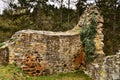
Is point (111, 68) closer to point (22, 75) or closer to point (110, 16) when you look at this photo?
point (22, 75)

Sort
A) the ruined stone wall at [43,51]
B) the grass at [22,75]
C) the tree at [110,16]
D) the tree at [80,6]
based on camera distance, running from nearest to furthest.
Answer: the grass at [22,75] → the ruined stone wall at [43,51] → the tree at [110,16] → the tree at [80,6]

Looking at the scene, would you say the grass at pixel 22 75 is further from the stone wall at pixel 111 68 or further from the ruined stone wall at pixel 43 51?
the stone wall at pixel 111 68

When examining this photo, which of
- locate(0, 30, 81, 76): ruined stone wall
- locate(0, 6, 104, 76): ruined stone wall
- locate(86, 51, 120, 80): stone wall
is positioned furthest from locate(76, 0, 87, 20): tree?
locate(86, 51, 120, 80): stone wall

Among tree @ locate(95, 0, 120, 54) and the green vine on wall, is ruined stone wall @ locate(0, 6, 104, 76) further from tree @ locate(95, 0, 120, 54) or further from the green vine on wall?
tree @ locate(95, 0, 120, 54)

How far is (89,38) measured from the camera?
1675 centimetres

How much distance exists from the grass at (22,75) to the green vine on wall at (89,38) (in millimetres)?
1189

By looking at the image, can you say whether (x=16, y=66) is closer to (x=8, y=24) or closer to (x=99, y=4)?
(x=8, y=24)

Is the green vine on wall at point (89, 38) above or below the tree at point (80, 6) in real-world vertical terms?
below

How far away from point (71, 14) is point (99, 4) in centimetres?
408

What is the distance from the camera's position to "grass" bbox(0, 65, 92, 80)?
1373 cm

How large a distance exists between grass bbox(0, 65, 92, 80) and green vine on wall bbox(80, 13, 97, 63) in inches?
46.8

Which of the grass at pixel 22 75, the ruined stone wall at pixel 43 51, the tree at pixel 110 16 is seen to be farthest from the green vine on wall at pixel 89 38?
the tree at pixel 110 16

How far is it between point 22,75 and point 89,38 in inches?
183

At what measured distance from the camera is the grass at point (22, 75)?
13.7 m
